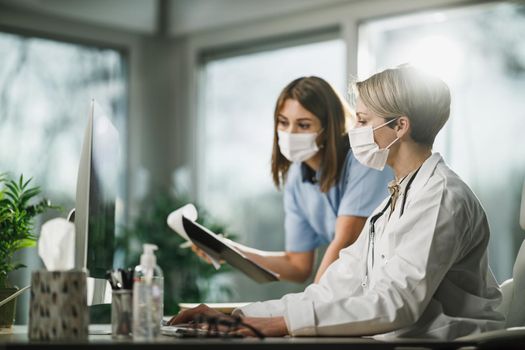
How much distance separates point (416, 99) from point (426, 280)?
499 millimetres

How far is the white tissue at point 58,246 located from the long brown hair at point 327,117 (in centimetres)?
136

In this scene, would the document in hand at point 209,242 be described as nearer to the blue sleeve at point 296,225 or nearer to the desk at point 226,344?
the blue sleeve at point 296,225

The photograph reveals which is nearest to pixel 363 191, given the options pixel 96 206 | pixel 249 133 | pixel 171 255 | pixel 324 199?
pixel 324 199

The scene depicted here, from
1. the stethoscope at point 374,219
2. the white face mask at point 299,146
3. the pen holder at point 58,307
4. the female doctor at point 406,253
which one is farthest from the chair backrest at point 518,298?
the pen holder at point 58,307

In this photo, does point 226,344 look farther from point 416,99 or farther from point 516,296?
point 516,296

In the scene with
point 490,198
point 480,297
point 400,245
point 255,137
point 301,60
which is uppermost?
point 301,60

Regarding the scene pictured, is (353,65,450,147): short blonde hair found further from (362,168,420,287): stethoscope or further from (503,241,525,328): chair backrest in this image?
(503,241,525,328): chair backrest

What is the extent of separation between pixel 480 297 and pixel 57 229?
936mm

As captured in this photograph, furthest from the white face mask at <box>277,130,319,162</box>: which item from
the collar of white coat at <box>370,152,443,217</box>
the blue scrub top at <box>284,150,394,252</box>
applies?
the collar of white coat at <box>370,152,443,217</box>

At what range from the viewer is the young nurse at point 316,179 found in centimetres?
269

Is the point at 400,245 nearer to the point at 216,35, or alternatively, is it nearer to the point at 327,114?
the point at 327,114

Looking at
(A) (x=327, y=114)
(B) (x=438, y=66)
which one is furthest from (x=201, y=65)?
(A) (x=327, y=114)

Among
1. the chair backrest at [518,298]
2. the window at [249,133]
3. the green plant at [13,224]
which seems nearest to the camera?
the chair backrest at [518,298]

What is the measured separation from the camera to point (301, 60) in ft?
16.2
